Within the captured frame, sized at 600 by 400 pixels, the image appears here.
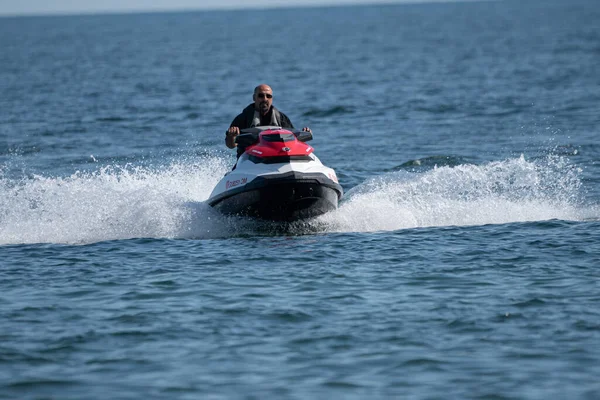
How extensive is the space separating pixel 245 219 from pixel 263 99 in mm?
1761

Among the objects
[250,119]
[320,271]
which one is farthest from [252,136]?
[320,271]

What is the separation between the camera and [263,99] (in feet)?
42.7

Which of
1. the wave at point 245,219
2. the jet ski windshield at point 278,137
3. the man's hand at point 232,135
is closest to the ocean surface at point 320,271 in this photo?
the wave at point 245,219

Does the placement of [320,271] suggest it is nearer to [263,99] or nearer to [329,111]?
[263,99]

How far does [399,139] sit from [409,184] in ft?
25.3

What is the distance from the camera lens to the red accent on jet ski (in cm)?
1218

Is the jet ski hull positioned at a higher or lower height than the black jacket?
lower

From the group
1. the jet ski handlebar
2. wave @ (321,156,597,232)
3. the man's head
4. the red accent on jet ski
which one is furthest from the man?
wave @ (321,156,597,232)

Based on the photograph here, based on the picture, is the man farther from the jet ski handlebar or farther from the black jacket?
the jet ski handlebar

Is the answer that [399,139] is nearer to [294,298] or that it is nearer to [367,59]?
[294,298]

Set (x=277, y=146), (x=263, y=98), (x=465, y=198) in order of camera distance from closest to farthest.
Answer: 1. (x=277, y=146)
2. (x=263, y=98)
3. (x=465, y=198)

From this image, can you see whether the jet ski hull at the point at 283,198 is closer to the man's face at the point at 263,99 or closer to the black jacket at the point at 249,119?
the black jacket at the point at 249,119

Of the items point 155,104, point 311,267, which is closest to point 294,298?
point 311,267

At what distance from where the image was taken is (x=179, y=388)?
23.7ft
